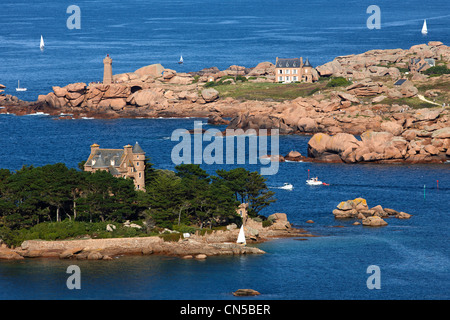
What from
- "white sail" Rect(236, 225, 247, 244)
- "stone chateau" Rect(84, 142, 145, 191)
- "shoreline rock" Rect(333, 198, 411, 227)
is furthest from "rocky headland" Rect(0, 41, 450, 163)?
"white sail" Rect(236, 225, 247, 244)

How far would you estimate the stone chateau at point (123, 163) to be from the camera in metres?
106

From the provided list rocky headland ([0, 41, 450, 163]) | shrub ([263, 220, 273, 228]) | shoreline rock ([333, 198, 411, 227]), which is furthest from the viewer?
rocky headland ([0, 41, 450, 163])

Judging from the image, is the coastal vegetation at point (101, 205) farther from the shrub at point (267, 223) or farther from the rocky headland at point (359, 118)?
the rocky headland at point (359, 118)

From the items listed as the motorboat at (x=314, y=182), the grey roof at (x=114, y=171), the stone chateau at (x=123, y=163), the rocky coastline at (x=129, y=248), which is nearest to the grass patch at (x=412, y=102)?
the motorboat at (x=314, y=182)

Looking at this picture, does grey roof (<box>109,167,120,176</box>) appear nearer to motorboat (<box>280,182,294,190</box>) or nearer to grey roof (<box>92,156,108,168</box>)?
grey roof (<box>92,156,108,168</box>)

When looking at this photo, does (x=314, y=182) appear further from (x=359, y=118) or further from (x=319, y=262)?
(x=359, y=118)

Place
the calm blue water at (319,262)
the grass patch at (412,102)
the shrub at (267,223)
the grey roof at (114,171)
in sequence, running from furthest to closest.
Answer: the grass patch at (412,102)
the shrub at (267,223)
the grey roof at (114,171)
the calm blue water at (319,262)

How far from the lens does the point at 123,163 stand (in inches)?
4198

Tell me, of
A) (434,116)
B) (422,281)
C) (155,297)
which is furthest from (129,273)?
(434,116)

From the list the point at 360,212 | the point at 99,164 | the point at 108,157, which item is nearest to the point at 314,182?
the point at 360,212

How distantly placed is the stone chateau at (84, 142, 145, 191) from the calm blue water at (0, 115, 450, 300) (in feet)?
47.8

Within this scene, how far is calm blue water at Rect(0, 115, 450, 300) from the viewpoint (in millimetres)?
85375

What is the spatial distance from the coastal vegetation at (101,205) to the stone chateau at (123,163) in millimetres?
2111

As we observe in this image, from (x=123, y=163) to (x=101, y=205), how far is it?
24.5 feet
